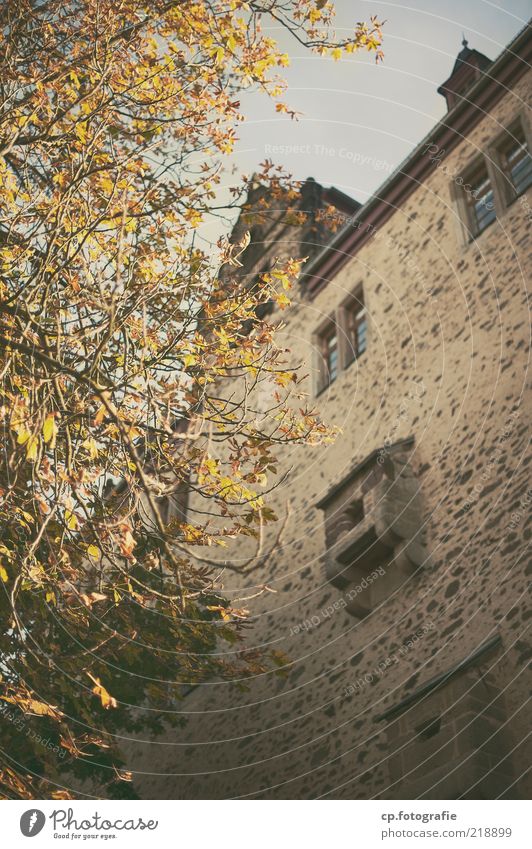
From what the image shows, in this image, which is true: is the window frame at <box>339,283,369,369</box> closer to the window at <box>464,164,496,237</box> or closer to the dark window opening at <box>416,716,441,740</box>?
the window at <box>464,164,496,237</box>

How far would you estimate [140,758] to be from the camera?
11.3 metres

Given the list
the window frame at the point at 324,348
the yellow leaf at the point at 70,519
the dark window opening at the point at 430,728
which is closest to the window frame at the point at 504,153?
the window frame at the point at 324,348

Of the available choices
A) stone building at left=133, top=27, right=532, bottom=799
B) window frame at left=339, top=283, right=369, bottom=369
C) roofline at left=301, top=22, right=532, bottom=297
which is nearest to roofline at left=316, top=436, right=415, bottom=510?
stone building at left=133, top=27, right=532, bottom=799

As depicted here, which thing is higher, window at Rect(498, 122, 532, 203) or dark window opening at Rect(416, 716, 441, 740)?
window at Rect(498, 122, 532, 203)

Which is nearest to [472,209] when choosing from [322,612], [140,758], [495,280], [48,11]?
[495,280]

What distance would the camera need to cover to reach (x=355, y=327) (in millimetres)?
13234

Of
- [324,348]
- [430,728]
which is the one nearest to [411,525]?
[430,728]

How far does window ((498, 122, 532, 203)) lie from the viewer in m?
10.6

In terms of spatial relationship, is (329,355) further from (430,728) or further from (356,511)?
(430,728)

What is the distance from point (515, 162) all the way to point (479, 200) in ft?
2.13

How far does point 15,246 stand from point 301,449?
7.30m

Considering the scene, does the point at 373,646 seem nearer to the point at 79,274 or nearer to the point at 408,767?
the point at 408,767
